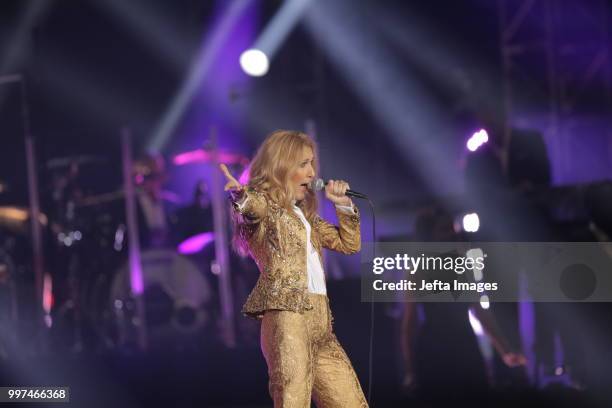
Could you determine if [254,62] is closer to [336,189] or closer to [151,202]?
[151,202]

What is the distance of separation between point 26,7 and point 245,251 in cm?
759

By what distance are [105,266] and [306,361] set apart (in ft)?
21.0

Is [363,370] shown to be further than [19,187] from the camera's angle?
No

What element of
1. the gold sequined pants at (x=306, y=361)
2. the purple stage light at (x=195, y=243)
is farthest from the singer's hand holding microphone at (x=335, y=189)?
the purple stage light at (x=195, y=243)

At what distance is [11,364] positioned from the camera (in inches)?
343

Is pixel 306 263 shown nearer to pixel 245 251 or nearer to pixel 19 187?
pixel 245 251

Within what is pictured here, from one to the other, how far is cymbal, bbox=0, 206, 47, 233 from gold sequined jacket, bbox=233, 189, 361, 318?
617 centimetres

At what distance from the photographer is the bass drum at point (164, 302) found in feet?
32.6

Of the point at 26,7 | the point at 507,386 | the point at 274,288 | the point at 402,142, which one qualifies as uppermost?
the point at 26,7

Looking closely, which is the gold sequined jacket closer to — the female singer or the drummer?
the female singer

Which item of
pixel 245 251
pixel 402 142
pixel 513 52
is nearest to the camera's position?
pixel 245 251

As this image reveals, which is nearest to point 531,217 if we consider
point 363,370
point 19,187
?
point 363,370

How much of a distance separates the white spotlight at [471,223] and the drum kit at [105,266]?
3662 millimetres

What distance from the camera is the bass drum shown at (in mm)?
9945
